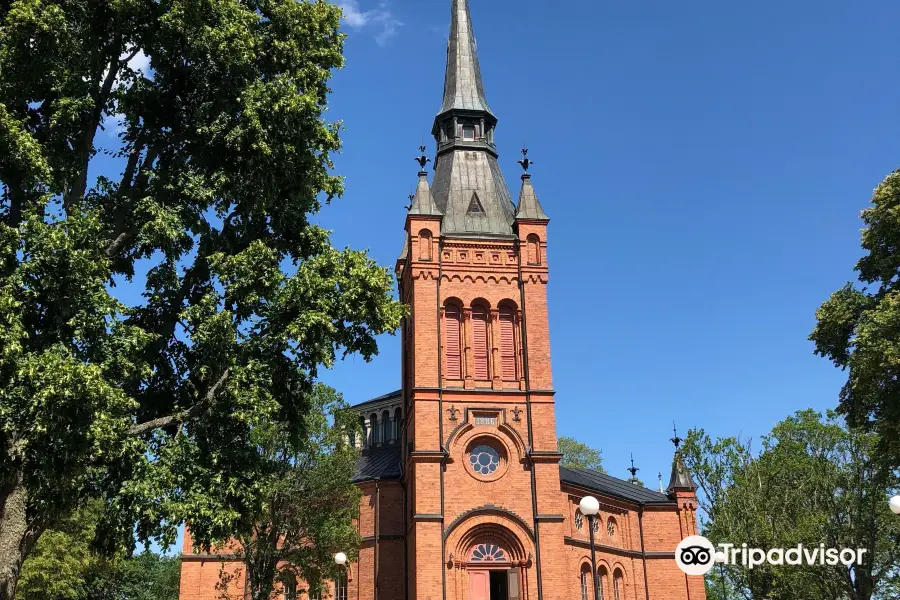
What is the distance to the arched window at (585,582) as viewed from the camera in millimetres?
34344

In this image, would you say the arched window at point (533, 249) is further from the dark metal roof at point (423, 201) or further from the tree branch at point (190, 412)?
the tree branch at point (190, 412)

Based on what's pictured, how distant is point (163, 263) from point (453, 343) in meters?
17.2

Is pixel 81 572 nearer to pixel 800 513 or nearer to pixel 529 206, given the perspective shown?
pixel 529 206

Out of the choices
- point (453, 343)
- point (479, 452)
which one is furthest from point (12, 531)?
point (453, 343)

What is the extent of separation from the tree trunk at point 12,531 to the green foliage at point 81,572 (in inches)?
508

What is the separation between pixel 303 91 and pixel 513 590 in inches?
770

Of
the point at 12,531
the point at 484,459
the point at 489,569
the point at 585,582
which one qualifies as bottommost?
the point at 585,582

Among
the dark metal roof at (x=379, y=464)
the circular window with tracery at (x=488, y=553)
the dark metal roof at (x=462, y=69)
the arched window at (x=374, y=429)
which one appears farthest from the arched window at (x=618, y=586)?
the dark metal roof at (x=462, y=69)

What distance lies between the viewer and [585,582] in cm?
3491

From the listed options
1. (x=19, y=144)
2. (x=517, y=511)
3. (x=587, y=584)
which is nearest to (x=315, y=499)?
(x=517, y=511)

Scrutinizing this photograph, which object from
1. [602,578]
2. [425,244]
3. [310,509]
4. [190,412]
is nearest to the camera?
[190,412]

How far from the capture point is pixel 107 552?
1520 cm

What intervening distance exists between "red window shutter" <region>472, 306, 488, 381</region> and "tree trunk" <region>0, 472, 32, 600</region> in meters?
19.8

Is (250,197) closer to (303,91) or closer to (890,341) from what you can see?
(303,91)
